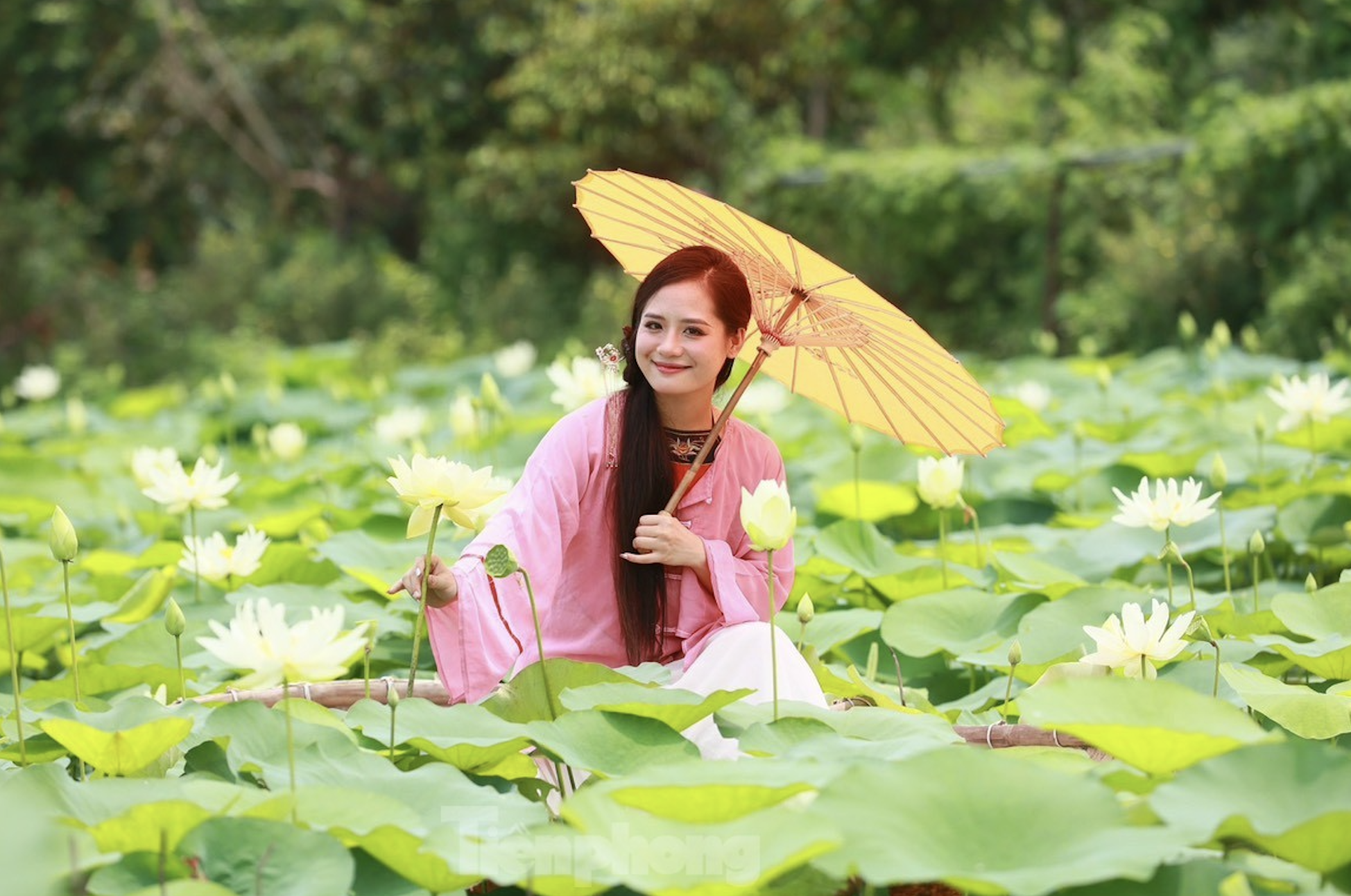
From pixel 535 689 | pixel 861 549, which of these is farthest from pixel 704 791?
pixel 861 549

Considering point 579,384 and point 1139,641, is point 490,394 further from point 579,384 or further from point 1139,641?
point 1139,641

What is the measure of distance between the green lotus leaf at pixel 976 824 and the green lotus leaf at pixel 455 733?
19.3 inches

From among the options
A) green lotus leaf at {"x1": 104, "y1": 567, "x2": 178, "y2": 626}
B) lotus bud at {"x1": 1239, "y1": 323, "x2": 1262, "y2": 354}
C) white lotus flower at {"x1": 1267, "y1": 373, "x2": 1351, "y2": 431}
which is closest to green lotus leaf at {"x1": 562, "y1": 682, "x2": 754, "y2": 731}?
green lotus leaf at {"x1": 104, "y1": 567, "x2": 178, "y2": 626}

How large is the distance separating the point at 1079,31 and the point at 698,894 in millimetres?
8526

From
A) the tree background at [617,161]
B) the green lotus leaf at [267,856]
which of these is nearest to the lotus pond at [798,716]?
the green lotus leaf at [267,856]

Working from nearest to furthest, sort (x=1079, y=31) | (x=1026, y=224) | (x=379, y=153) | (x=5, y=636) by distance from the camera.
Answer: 1. (x=5, y=636)
2. (x=1026, y=224)
3. (x=1079, y=31)
4. (x=379, y=153)

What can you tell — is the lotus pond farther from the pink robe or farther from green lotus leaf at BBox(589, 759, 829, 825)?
the pink robe

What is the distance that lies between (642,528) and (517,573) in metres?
0.21

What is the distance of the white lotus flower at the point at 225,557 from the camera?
259 centimetres

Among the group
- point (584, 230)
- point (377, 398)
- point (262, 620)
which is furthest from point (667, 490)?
point (584, 230)

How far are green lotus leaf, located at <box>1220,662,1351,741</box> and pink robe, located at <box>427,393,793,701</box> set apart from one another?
26.0 inches

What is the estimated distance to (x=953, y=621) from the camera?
9.00 ft

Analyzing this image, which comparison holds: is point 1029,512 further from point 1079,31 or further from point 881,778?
point 1079,31

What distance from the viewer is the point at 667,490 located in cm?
238
